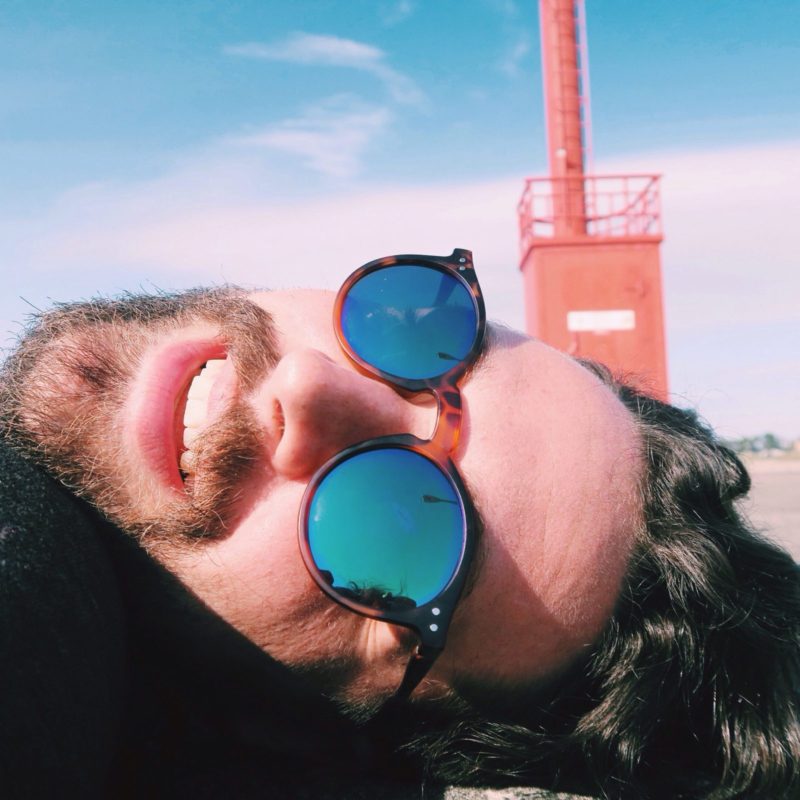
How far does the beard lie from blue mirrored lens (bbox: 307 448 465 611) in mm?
134

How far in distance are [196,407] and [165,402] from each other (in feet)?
0.16

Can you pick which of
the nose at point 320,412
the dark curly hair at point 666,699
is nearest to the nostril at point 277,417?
the nose at point 320,412

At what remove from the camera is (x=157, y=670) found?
1165 millimetres

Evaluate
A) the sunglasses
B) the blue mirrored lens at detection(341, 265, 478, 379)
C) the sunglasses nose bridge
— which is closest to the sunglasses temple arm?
the sunglasses

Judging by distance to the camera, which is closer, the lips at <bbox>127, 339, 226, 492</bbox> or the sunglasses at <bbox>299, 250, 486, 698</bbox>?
the sunglasses at <bbox>299, 250, 486, 698</bbox>

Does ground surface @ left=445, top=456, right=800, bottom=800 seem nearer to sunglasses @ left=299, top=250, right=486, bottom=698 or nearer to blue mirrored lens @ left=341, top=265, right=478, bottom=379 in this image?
sunglasses @ left=299, top=250, right=486, bottom=698

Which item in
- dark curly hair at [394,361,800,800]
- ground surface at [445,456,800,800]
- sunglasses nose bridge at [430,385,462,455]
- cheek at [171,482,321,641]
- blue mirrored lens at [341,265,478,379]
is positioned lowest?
ground surface at [445,456,800,800]

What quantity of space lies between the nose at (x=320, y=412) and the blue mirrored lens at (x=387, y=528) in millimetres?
42

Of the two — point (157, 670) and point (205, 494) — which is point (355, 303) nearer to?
point (205, 494)

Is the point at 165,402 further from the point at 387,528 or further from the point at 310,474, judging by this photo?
the point at 387,528

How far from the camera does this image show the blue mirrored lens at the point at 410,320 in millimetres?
1262

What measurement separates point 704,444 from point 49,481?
3.81 feet

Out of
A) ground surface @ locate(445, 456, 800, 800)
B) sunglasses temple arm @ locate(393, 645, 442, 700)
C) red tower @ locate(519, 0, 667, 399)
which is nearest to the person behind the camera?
sunglasses temple arm @ locate(393, 645, 442, 700)

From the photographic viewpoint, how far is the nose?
1.13 meters
